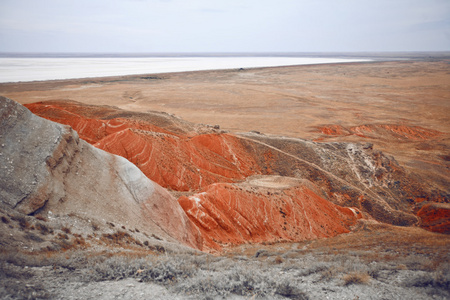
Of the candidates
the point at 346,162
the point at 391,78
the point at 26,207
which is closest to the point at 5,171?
the point at 26,207

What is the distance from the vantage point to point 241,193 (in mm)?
16625

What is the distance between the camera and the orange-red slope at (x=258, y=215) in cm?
1477

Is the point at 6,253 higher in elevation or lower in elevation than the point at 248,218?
higher

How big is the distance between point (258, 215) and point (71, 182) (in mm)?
10147

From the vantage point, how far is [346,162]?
25.1 meters

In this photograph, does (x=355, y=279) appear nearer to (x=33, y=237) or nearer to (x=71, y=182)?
(x=33, y=237)

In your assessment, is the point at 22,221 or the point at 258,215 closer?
the point at 22,221

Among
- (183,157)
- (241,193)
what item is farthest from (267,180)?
(183,157)

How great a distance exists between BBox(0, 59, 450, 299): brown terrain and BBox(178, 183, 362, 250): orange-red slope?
7cm

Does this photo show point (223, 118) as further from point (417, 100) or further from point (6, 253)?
point (417, 100)

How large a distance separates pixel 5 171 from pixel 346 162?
24.8m

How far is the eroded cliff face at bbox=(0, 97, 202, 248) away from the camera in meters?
8.41

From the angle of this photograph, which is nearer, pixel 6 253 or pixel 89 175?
pixel 6 253

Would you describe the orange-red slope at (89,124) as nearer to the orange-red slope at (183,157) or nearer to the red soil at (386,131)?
the orange-red slope at (183,157)
